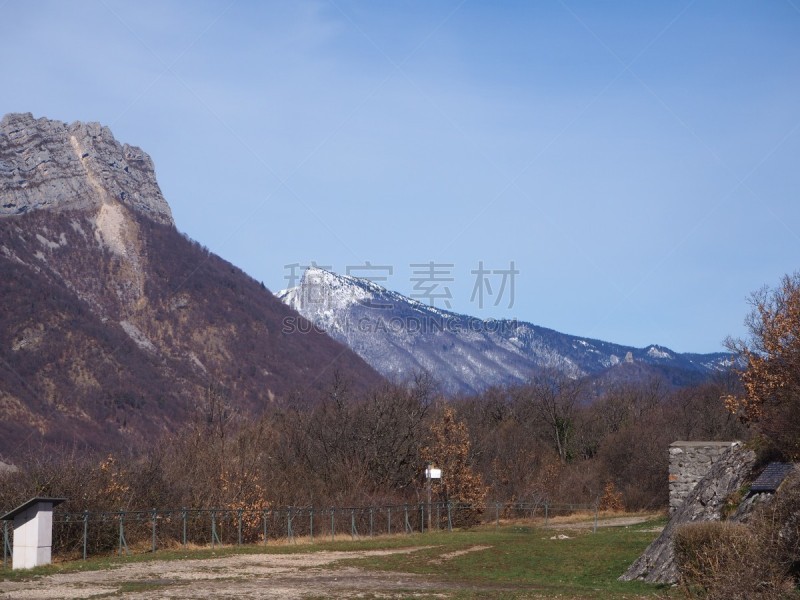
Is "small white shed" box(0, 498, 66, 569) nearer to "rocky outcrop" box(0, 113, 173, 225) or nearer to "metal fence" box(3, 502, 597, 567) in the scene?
"metal fence" box(3, 502, 597, 567)

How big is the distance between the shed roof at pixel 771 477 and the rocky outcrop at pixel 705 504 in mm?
1638

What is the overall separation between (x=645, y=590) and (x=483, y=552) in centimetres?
1173

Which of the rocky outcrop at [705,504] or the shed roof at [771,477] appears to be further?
the rocky outcrop at [705,504]

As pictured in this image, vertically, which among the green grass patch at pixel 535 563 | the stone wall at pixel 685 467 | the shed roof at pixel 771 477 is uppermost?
the stone wall at pixel 685 467

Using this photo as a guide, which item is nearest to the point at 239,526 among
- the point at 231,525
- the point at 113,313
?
the point at 231,525

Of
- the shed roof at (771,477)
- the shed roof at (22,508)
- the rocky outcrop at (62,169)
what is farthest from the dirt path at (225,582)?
the rocky outcrop at (62,169)

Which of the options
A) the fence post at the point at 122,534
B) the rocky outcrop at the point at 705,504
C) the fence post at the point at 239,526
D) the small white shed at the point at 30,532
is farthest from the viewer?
the fence post at the point at 239,526

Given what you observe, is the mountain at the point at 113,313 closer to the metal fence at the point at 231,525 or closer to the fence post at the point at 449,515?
the fence post at the point at 449,515

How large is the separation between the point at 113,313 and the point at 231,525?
119021 mm

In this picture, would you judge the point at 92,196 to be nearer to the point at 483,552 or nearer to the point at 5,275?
the point at 5,275

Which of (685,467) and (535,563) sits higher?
(685,467)

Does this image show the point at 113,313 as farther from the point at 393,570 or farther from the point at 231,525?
the point at 393,570

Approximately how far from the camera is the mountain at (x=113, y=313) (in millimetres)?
116750

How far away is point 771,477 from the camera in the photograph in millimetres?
22297
